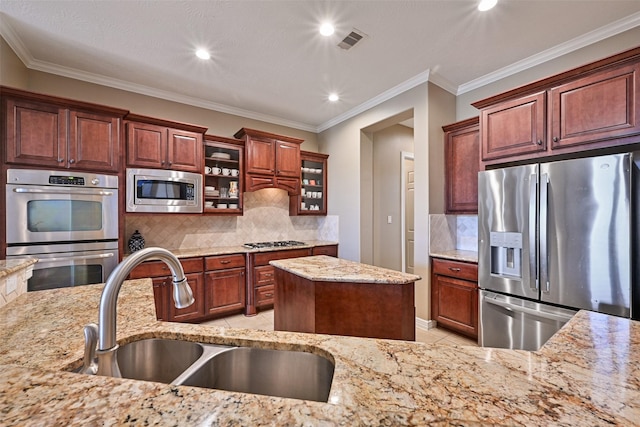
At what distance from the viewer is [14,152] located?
7.54ft

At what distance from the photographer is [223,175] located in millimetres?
3701

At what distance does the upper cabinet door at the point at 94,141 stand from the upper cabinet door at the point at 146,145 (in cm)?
21

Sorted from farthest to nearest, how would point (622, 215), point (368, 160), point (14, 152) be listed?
point (368, 160) → point (14, 152) → point (622, 215)

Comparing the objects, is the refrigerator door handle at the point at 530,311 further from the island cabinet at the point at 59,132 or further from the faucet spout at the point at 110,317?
the island cabinet at the point at 59,132

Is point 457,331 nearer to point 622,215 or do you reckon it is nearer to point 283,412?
point 622,215

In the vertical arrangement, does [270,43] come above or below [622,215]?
above

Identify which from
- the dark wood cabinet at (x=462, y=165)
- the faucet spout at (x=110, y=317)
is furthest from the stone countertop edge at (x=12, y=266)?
the dark wood cabinet at (x=462, y=165)

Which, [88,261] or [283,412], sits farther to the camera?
[88,261]

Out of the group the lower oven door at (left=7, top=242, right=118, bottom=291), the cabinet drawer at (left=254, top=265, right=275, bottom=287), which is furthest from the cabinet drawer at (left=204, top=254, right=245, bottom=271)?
the lower oven door at (left=7, top=242, right=118, bottom=291)

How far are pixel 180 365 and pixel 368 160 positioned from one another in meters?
3.62

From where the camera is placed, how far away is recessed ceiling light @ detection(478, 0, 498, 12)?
1996 millimetres

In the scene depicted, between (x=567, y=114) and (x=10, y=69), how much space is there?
470 centimetres

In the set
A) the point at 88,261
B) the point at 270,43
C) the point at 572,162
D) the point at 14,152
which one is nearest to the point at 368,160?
the point at 270,43

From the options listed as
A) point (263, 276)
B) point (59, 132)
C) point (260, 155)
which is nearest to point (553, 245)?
point (263, 276)
